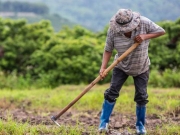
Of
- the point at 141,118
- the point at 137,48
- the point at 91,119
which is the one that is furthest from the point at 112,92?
the point at 91,119

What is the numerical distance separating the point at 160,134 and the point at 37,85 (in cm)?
938

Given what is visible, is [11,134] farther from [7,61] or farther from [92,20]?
[92,20]

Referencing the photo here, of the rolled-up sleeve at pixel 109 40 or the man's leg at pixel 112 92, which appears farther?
the man's leg at pixel 112 92

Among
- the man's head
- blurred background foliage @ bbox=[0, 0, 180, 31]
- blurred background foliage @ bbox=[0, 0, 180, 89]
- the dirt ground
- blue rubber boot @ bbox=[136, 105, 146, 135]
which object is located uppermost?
the man's head

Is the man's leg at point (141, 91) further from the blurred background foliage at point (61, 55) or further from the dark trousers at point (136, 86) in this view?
the blurred background foliage at point (61, 55)

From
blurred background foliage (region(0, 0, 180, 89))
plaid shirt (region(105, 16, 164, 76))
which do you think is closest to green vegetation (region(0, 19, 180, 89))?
blurred background foliage (region(0, 0, 180, 89))

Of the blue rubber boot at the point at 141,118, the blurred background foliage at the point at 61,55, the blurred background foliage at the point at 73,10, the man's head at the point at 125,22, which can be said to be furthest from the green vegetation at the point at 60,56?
the blurred background foliage at the point at 73,10

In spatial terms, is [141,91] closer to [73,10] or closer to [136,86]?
[136,86]

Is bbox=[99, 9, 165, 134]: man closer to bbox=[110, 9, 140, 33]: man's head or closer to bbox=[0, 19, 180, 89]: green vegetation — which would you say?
bbox=[110, 9, 140, 33]: man's head

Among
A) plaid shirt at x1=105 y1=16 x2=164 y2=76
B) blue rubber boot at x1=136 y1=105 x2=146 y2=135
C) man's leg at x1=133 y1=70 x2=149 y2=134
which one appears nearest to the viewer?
plaid shirt at x1=105 y1=16 x2=164 y2=76

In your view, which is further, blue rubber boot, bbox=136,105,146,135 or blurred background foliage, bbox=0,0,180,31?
blurred background foliage, bbox=0,0,180,31

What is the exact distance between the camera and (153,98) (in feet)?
30.3

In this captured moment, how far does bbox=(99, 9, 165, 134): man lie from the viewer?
5098 millimetres

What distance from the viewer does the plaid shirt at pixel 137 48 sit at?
5.27 meters
